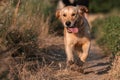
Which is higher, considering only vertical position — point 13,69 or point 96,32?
point 13,69

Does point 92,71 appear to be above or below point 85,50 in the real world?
below

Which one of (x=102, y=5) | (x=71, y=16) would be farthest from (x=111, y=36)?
(x=102, y=5)

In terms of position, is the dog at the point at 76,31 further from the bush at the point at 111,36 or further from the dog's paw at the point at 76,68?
the bush at the point at 111,36

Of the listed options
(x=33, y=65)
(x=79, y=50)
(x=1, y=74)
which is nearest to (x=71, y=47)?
(x=79, y=50)

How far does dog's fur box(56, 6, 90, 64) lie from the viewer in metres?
10.1

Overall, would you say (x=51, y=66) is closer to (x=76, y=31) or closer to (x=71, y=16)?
(x=76, y=31)

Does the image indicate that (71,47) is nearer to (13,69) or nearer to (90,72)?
(90,72)

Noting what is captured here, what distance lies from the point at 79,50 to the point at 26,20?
1.40 meters

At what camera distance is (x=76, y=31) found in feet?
33.3

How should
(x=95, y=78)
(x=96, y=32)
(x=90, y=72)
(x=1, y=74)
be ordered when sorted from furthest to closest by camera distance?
1. (x=96, y=32)
2. (x=90, y=72)
3. (x=95, y=78)
4. (x=1, y=74)

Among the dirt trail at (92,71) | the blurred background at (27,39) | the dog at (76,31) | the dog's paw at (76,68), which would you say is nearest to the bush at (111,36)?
the blurred background at (27,39)

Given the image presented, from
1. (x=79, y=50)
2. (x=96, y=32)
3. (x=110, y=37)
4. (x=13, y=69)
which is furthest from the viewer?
(x=96, y=32)

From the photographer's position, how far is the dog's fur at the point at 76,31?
10.1 meters

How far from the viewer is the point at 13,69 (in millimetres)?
8617
